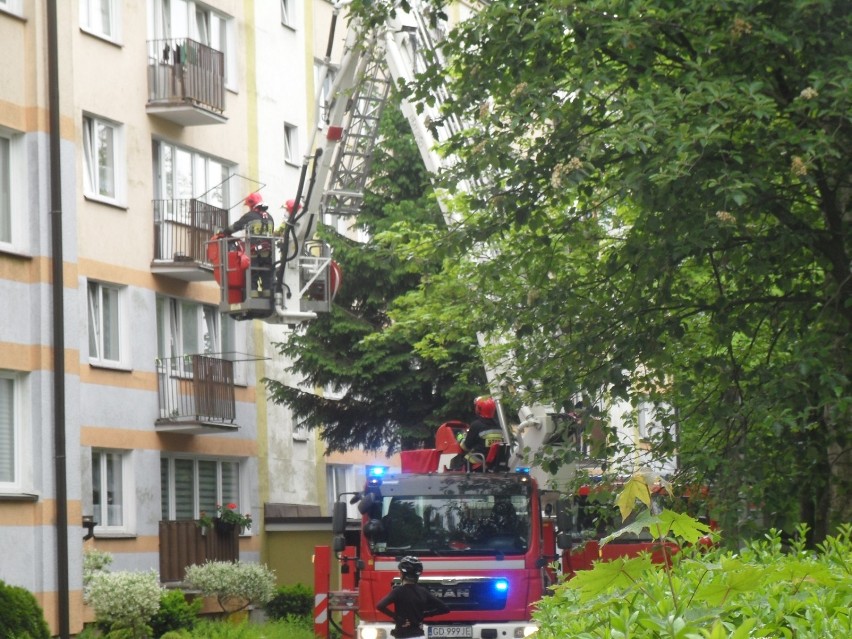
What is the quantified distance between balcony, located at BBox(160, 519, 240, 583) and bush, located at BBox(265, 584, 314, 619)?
1.29 m

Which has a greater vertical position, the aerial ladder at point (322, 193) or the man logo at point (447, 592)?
the aerial ladder at point (322, 193)

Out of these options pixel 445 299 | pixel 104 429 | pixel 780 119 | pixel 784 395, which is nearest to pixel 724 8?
pixel 780 119

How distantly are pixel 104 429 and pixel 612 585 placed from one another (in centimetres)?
2387

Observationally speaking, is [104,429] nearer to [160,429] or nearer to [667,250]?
[160,429]

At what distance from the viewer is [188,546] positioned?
28.8 metres

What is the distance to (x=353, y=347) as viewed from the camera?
30312 millimetres

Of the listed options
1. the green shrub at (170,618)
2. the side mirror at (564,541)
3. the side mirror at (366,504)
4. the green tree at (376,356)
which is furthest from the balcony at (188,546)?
the side mirror at (564,541)

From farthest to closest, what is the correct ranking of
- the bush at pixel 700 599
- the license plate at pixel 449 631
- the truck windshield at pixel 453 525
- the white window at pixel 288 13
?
the white window at pixel 288 13 → the truck windshield at pixel 453 525 → the license plate at pixel 449 631 → the bush at pixel 700 599

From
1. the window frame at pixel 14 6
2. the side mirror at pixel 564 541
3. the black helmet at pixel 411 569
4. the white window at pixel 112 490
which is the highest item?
the window frame at pixel 14 6

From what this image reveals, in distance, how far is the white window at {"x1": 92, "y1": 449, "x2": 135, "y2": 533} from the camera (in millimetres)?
26797

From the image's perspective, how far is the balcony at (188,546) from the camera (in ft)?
92.5

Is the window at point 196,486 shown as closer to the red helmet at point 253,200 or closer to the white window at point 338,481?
the white window at point 338,481

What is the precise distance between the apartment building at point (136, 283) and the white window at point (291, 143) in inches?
1.8

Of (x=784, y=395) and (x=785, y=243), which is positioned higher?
(x=785, y=243)
